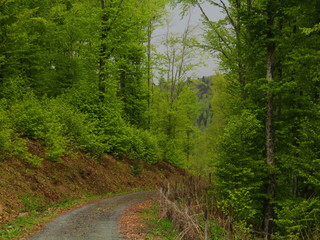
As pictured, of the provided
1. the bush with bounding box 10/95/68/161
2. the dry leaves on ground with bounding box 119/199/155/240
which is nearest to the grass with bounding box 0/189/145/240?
the dry leaves on ground with bounding box 119/199/155/240

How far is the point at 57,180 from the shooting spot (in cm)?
1608

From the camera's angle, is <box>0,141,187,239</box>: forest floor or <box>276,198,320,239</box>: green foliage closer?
<box>276,198,320,239</box>: green foliage

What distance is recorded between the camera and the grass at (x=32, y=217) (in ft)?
29.5

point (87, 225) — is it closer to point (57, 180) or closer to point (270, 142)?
point (57, 180)

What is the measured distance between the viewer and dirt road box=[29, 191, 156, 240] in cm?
920

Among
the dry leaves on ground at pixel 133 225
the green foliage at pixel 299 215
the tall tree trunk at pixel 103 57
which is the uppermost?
the tall tree trunk at pixel 103 57

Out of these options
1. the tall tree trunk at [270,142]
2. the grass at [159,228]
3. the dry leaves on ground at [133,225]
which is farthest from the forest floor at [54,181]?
the tall tree trunk at [270,142]

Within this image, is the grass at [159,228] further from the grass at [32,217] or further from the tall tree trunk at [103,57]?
the tall tree trunk at [103,57]

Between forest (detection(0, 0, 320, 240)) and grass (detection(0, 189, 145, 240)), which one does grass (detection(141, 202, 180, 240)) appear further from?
grass (detection(0, 189, 145, 240))

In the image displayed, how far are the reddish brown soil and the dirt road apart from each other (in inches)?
73.0

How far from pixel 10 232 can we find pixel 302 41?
1491cm

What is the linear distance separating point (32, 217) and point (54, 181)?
4776 millimetres

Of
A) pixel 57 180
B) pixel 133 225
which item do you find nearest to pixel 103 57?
pixel 57 180

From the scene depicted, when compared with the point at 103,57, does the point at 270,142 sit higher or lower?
lower
